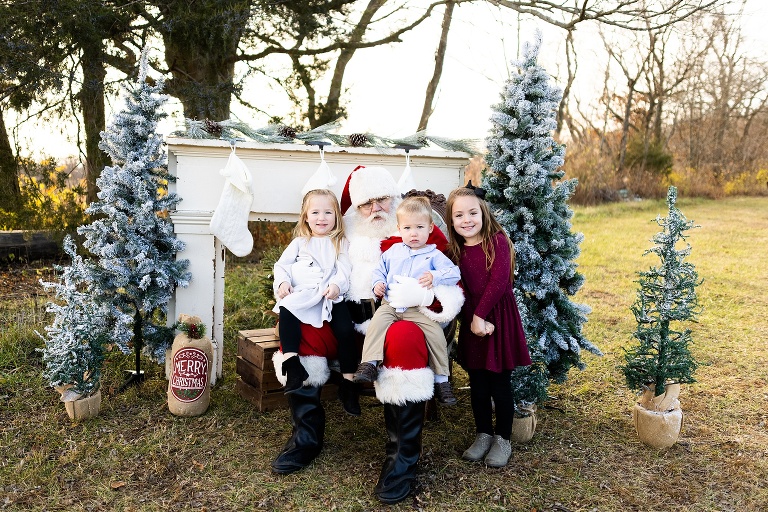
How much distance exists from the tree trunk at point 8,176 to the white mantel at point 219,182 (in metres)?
3.33

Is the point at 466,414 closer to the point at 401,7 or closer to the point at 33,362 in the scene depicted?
the point at 33,362

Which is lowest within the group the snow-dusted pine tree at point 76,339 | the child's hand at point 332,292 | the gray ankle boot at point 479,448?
the gray ankle boot at point 479,448

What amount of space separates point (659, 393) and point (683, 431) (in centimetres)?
43

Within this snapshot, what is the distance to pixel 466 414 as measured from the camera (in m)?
3.94

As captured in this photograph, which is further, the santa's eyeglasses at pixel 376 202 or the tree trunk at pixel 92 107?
the tree trunk at pixel 92 107

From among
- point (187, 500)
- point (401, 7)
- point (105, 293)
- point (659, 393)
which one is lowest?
point (187, 500)

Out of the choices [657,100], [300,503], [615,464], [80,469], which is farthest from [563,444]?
[657,100]

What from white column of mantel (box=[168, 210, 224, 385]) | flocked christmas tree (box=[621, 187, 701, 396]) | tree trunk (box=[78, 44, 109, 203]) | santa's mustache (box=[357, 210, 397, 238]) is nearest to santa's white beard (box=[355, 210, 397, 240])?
santa's mustache (box=[357, 210, 397, 238])

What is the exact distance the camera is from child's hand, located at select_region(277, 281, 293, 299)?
3273 millimetres

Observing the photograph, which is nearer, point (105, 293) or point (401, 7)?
point (105, 293)

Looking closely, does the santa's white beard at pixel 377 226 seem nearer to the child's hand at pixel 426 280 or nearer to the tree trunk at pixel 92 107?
the child's hand at pixel 426 280

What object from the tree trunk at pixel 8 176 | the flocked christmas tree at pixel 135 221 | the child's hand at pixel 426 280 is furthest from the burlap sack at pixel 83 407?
the tree trunk at pixel 8 176

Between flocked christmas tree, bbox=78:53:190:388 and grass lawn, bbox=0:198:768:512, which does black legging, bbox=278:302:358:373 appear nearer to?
grass lawn, bbox=0:198:768:512

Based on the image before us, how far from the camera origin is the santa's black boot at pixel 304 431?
3.14 metres
